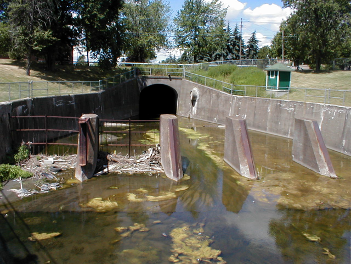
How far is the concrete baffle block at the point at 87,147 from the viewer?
40.4 feet

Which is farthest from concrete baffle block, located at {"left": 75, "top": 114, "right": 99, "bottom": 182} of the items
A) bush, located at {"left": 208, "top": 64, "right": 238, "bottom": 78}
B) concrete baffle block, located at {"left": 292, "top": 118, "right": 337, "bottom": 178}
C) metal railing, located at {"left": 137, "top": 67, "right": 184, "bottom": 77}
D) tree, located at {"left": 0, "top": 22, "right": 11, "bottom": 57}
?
bush, located at {"left": 208, "top": 64, "right": 238, "bottom": 78}

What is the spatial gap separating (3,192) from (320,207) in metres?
11.1

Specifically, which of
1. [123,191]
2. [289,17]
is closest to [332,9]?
[289,17]

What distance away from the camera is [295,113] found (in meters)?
21.2

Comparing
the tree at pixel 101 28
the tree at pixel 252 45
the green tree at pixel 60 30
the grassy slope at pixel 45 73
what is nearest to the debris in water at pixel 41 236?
the grassy slope at pixel 45 73

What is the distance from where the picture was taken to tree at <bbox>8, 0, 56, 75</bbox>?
89.7 ft

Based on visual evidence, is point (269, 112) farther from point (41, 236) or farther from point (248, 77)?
point (41, 236)

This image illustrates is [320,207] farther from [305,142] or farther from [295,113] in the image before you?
[295,113]

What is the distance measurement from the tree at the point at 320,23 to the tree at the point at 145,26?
21.2m

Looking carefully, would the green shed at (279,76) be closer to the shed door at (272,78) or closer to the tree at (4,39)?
the shed door at (272,78)

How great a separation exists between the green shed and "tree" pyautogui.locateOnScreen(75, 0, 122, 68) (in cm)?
1611

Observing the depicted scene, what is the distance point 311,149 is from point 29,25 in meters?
25.8

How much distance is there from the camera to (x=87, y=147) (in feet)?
40.8

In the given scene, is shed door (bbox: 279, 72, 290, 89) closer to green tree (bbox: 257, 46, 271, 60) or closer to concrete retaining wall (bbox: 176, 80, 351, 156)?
concrete retaining wall (bbox: 176, 80, 351, 156)
